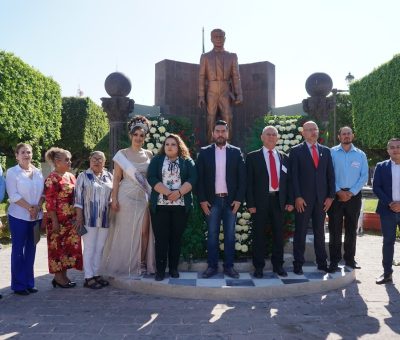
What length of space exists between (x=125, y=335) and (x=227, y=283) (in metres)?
1.71

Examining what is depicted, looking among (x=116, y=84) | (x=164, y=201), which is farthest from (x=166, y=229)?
(x=116, y=84)

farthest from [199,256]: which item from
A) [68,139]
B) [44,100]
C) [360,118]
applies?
[68,139]

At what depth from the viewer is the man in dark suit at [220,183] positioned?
523cm

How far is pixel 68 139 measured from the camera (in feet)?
85.7

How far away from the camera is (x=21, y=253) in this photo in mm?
5203

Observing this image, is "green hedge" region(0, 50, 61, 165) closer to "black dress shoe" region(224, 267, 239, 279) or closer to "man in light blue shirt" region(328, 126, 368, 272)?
"black dress shoe" region(224, 267, 239, 279)

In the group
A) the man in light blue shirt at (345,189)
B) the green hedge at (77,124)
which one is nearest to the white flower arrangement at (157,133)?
the man in light blue shirt at (345,189)

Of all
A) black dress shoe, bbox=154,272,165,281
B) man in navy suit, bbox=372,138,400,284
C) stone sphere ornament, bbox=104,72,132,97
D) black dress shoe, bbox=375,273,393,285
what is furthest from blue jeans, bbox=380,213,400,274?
stone sphere ornament, bbox=104,72,132,97

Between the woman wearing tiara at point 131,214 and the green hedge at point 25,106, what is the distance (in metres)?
9.09

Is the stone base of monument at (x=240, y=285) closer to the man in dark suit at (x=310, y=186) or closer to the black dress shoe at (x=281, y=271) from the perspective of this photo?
the black dress shoe at (x=281, y=271)

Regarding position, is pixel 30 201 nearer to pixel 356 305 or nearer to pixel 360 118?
pixel 356 305

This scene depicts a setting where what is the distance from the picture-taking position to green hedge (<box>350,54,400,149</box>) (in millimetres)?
19312

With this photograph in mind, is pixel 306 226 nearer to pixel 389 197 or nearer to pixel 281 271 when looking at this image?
pixel 281 271

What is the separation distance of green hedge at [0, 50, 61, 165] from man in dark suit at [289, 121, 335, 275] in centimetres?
1054
